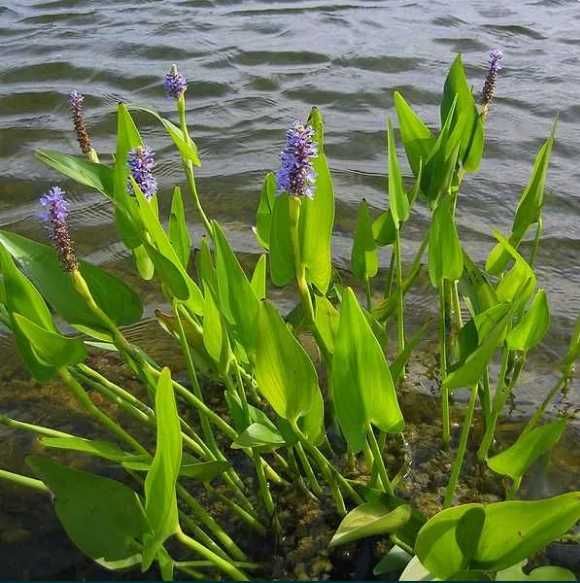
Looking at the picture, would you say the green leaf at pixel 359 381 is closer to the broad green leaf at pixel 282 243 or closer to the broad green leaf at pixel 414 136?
the broad green leaf at pixel 282 243

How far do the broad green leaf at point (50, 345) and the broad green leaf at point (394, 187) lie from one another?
655mm

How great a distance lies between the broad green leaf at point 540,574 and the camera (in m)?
1.11

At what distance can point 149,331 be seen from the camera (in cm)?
239

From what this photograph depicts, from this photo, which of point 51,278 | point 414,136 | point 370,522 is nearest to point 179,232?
point 51,278

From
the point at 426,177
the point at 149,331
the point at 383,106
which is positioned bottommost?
the point at 149,331

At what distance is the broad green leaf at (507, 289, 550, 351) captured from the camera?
55.9 inches

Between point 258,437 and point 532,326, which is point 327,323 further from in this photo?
point 532,326

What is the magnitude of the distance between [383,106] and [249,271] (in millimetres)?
1779

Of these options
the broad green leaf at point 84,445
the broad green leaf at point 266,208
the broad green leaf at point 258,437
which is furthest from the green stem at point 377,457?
the broad green leaf at point 266,208

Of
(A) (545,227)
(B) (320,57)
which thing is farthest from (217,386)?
(B) (320,57)

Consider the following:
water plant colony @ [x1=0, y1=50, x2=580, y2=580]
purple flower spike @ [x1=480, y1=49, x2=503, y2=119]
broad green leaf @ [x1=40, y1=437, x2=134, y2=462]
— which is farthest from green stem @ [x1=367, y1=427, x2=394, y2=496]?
purple flower spike @ [x1=480, y1=49, x2=503, y2=119]

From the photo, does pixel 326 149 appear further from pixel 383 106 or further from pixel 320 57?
pixel 320 57

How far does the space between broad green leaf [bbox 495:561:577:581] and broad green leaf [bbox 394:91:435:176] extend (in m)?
0.80

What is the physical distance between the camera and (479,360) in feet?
3.85
